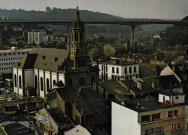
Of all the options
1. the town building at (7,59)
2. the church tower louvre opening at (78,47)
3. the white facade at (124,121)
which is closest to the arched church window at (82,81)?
the church tower louvre opening at (78,47)

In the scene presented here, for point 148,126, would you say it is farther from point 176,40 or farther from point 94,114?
point 176,40

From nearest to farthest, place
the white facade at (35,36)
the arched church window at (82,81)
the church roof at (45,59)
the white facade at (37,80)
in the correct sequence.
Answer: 1. the arched church window at (82,81)
2. the white facade at (37,80)
3. the church roof at (45,59)
4. the white facade at (35,36)

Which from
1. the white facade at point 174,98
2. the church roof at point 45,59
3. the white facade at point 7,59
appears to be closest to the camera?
the white facade at point 174,98

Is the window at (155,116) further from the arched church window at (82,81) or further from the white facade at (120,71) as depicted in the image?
the white facade at (120,71)

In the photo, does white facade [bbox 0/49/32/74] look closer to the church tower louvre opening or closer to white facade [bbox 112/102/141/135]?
the church tower louvre opening

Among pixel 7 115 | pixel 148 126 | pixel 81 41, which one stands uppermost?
pixel 81 41

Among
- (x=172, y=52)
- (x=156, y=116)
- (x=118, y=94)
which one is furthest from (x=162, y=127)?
(x=172, y=52)

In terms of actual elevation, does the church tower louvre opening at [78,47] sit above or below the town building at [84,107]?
above
